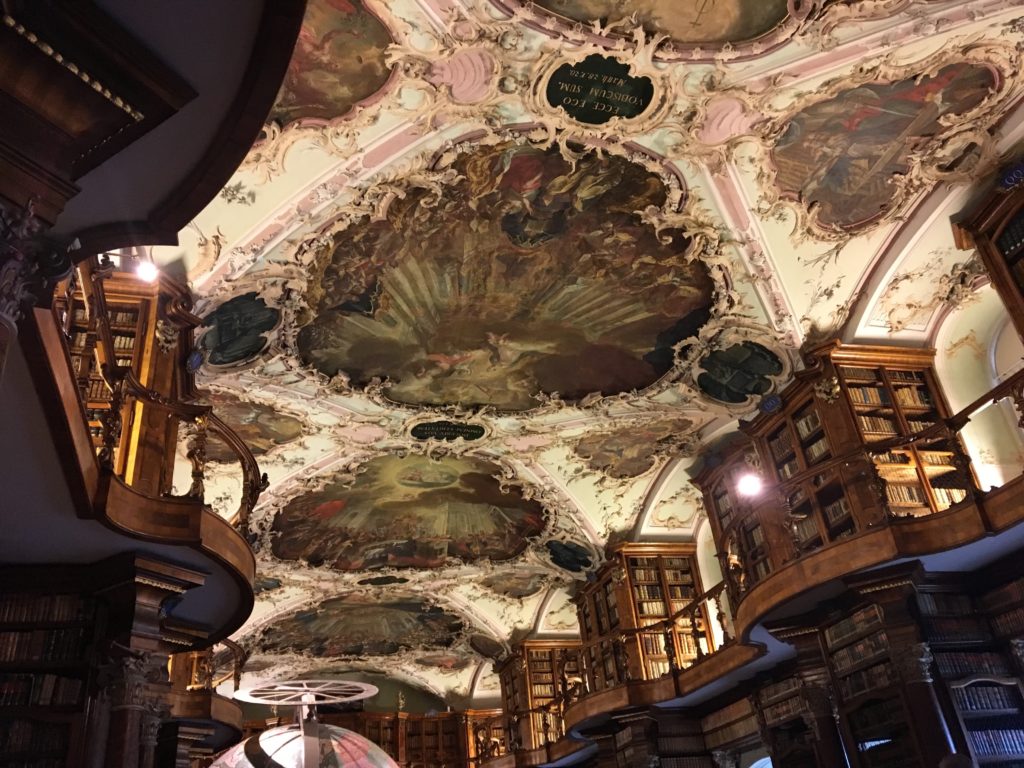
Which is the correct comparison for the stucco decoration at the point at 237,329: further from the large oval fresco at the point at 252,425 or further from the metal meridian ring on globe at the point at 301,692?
the metal meridian ring on globe at the point at 301,692

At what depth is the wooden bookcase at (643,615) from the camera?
13703 millimetres

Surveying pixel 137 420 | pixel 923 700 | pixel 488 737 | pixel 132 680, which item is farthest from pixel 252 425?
pixel 488 737

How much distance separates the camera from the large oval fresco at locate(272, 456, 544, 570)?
14.2m

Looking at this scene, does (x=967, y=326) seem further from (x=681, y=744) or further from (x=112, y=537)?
(x=112, y=537)

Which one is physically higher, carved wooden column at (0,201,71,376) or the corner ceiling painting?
the corner ceiling painting

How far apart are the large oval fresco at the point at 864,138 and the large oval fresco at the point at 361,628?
14.2 meters

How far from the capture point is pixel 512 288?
979 cm

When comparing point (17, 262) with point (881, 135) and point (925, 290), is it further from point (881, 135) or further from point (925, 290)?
point (925, 290)

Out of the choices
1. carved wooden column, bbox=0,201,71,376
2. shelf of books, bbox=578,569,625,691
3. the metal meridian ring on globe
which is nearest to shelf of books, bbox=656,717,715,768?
shelf of books, bbox=578,569,625,691

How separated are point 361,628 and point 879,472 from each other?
15.9 m

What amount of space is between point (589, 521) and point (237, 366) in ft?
24.4

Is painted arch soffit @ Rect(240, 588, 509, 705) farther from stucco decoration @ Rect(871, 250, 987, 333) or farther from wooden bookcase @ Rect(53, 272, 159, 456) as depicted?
stucco decoration @ Rect(871, 250, 987, 333)

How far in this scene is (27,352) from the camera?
4.30 meters

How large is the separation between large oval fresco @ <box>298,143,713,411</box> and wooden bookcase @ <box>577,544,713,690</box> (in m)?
4.43
